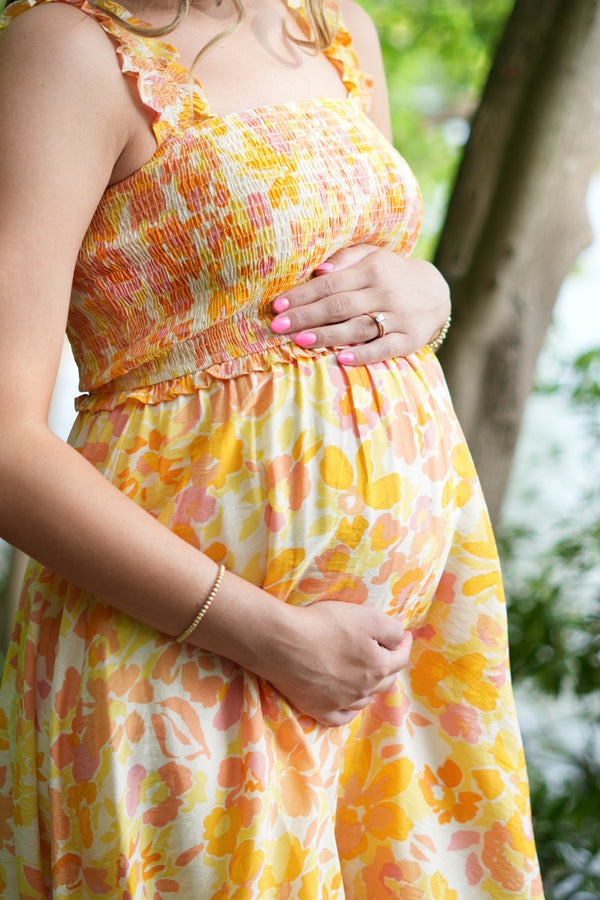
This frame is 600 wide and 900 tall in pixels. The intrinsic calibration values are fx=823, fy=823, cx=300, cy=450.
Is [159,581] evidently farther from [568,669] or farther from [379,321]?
[568,669]

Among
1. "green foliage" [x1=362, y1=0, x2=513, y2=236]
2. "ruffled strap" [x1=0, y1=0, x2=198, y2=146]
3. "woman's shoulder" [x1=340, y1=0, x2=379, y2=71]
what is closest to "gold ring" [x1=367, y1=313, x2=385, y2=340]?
"ruffled strap" [x1=0, y1=0, x2=198, y2=146]

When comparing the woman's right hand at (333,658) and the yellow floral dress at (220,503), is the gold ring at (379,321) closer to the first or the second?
the yellow floral dress at (220,503)

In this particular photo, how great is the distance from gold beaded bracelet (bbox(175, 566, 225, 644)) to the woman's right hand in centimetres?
8

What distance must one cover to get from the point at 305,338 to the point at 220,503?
0.22 meters

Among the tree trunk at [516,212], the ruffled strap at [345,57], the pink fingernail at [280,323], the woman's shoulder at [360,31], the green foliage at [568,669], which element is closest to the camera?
the pink fingernail at [280,323]

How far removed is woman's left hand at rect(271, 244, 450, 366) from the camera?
97 cm

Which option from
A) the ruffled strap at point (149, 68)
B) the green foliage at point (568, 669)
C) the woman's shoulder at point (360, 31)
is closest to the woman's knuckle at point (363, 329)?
the ruffled strap at point (149, 68)

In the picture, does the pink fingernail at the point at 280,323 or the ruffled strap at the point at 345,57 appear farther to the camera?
the ruffled strap at the point at 345,57

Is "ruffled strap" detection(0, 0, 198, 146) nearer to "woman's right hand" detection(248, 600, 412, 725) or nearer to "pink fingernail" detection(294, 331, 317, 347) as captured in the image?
"pink fingernail" detection(294, 331, 317, 347)

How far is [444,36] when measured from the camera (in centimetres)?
447

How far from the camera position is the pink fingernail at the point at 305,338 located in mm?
964

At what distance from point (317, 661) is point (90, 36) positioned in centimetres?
71

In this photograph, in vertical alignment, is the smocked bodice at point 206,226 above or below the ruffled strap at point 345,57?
below

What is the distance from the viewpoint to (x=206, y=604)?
859 mm
